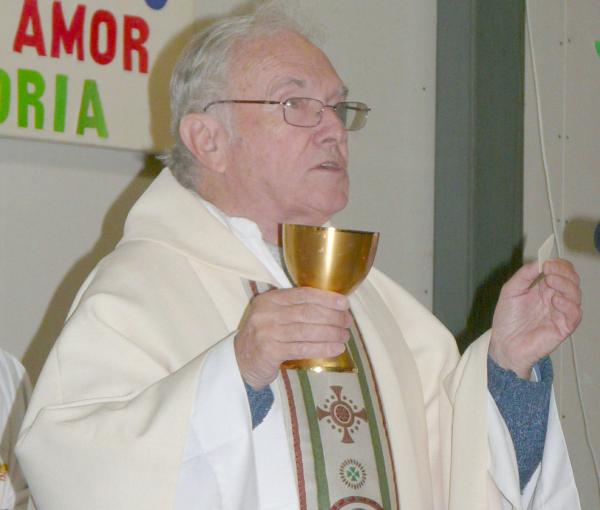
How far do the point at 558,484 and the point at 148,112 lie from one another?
6.51 ft

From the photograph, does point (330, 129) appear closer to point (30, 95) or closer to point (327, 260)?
point (327, 260)

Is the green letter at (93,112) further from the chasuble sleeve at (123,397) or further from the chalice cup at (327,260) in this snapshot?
the chalice cup at (327,260)

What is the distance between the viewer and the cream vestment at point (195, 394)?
2.22 metres

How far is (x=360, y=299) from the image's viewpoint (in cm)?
301

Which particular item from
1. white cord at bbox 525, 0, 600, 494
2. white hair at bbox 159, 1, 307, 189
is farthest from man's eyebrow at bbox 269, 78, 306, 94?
white cord at bbox 525, 0, 600, 494

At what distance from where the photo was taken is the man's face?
9.04 feet

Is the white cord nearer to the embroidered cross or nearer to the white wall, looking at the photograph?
the white wall

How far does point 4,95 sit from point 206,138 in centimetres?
103

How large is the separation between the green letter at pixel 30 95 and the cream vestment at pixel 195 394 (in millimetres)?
976

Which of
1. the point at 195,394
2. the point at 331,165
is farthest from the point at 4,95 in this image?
the point at 195,394

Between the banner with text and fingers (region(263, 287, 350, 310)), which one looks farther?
the banner with text

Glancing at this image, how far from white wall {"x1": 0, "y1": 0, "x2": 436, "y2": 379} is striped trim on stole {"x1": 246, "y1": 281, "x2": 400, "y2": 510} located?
126cm

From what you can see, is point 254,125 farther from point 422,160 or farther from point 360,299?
point 422,160

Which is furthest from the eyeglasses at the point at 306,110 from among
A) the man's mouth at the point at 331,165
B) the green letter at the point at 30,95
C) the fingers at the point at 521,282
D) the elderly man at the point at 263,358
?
the green letter at the point at 30,95
